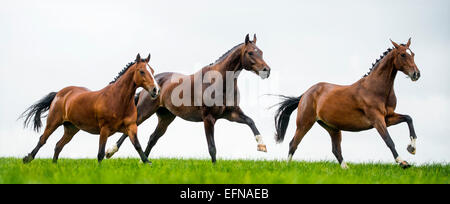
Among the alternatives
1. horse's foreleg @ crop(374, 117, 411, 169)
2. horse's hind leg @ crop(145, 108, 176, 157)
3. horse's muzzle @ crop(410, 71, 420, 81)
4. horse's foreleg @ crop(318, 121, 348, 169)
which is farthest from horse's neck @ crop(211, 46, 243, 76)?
horse's muzzle @ crop(410, 71, 420, 81)

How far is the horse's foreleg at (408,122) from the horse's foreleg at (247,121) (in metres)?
2.62

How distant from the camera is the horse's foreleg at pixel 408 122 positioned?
8477mm

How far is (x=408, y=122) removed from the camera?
8641 mm

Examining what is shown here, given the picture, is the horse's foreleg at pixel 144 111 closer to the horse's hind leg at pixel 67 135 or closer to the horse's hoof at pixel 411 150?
the horse's hind leg at pixel 67 135

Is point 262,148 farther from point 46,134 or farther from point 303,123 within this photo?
point 46,134

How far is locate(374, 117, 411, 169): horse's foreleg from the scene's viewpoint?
8.09 meters

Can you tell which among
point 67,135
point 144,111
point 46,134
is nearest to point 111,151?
point 67,135

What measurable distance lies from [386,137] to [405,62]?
1465 mm

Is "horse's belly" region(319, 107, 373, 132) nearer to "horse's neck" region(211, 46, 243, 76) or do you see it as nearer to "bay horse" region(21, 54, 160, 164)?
"horse's neck" region(211, 46, 243, 76)

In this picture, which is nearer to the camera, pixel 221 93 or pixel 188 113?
pixel 221 93

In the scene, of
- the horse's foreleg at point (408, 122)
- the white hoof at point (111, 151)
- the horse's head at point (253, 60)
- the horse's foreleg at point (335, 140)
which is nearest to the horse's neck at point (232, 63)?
the horse's head at point (253, 60)

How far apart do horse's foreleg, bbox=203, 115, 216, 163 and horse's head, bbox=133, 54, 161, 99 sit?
3.72ft
